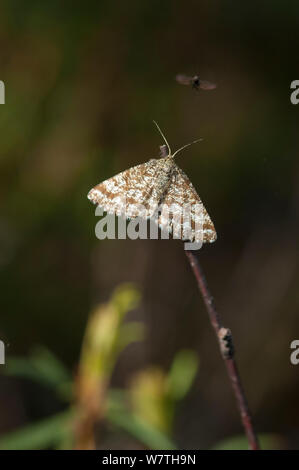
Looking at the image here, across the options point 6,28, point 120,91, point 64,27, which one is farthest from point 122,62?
point 6,28

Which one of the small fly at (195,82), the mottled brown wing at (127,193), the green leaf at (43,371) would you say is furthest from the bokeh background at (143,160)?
the small fly at (195,82)

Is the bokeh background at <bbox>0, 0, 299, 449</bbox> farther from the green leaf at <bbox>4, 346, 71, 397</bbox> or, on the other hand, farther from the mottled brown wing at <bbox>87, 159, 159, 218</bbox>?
the mottled brown wing at <bbox>87, 159, 159, 218</bbox>

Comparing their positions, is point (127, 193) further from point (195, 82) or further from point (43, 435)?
point (43, 435)

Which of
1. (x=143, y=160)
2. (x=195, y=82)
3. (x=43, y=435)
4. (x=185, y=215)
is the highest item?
(x=143, y=160)

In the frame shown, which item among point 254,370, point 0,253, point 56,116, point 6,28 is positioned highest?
point 6,28

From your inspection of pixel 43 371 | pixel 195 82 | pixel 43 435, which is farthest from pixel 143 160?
pixel 195 82

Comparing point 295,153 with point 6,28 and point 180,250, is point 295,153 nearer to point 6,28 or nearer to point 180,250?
point 180,250

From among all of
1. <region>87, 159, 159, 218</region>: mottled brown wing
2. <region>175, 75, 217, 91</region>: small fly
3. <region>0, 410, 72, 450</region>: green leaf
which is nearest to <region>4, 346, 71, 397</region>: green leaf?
<region>0, 410, 72, 450</region>: green leaf
